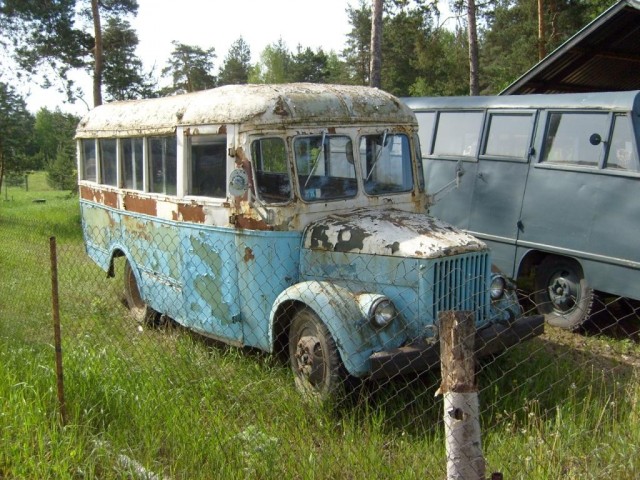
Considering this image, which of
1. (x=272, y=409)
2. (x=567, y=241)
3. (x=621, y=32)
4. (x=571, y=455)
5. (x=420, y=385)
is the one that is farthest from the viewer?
(x=621, y=32)

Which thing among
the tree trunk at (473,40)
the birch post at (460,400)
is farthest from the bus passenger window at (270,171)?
the tree trunk at (473,40)

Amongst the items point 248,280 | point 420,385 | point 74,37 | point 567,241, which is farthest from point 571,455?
point 74,37

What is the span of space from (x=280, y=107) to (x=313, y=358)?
6.71 feet

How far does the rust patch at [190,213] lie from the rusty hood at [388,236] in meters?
1.05

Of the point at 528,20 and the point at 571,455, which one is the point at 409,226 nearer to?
the point at 571,455

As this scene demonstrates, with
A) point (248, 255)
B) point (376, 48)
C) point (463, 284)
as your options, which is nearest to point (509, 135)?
point (463, 284)

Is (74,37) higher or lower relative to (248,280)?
higher

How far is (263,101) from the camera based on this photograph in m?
5.52

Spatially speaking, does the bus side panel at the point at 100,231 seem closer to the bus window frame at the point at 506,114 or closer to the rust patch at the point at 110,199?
the rust patch at the point at 110,199

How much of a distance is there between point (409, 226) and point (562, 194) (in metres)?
2.91

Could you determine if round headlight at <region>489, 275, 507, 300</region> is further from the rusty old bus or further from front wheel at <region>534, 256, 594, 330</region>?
front wheel at <region>534, 256, 594, 330</region>

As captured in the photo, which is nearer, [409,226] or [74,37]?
[409,226]

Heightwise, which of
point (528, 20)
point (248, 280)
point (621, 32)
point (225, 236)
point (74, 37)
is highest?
point (528, 20)

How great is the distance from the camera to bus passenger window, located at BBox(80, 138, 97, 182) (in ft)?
27.7
